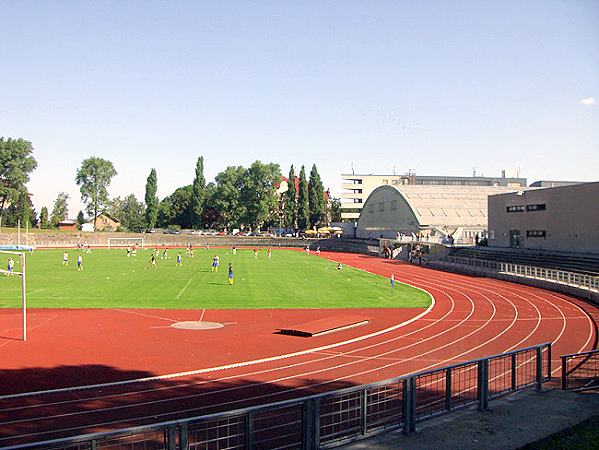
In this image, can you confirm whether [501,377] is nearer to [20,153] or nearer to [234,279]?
[234,279]

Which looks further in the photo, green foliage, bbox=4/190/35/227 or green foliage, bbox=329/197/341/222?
green foliage, bbox=329/197/341/222

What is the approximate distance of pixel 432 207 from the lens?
80250 millimetres

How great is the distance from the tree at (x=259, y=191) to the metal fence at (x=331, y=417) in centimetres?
10749

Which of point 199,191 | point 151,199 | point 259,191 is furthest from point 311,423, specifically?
point 151,199

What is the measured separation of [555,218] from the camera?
155 feet

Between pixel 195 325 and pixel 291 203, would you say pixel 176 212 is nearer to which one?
pixel 291 203

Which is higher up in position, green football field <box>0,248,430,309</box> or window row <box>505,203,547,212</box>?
window row <box>505,203,547,212</box>

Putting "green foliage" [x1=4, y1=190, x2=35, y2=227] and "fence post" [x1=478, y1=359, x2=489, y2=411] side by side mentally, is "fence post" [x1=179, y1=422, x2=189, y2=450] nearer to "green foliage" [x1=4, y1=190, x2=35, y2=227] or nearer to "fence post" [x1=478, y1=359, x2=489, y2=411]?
"fence post" [x1=478, y1=359, x2=489, y2=411]

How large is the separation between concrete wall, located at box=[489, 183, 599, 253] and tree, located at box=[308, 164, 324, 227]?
60.4 m

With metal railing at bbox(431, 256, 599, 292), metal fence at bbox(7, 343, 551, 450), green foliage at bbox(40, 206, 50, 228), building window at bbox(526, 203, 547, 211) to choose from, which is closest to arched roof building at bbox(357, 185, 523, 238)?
metal railing at bbox(431, 256, 599, 292)

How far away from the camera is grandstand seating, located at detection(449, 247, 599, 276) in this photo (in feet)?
126

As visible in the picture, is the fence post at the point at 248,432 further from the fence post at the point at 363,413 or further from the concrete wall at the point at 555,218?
the concrete wall at the point at 555,218

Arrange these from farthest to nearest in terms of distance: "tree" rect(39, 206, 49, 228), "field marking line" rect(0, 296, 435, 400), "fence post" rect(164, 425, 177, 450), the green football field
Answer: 1. "tree" rect(39, 206, 49, 228)
2. the green football field
3. "field marking line" rect(0, 296, 435, 400)
4. "fence post" rect(164, 425, 177, 450)

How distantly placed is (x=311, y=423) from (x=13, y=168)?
10919 centimetres
